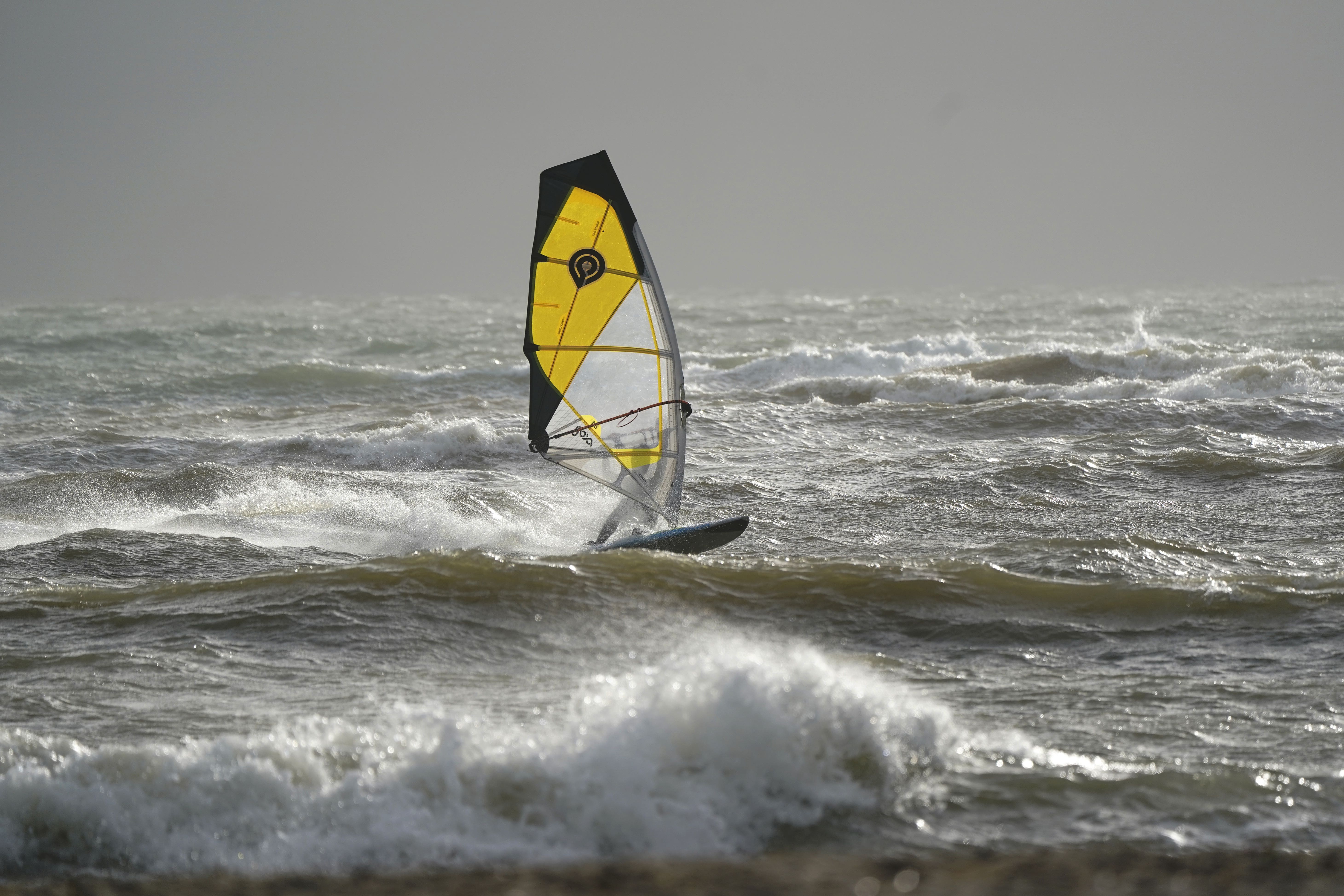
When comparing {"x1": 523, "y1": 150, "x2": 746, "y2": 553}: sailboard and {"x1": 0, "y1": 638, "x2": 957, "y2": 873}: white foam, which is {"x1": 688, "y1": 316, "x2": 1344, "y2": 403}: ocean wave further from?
{"x1": 0, "y1": 638, "x2": 957, "y2": 873}: white foam

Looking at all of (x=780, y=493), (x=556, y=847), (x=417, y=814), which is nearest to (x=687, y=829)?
(x=556, y=847)

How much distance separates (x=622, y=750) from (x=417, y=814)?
80cm

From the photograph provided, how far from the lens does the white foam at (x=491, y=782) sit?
14.0ft

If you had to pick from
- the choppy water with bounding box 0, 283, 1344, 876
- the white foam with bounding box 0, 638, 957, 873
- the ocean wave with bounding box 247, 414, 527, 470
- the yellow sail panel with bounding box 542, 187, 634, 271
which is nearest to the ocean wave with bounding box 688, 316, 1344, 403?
the choppy water with bounding box 0, 283, 1344, 876

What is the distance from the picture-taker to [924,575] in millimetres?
7734

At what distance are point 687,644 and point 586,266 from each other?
3009mm

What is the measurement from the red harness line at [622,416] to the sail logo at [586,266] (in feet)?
3.23

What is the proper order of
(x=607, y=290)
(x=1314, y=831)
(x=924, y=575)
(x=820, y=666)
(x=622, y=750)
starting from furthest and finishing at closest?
(x=607, y=290) → (x=924, y=575) → (x=820, y=666) → (x=622, y=750) → (x=1314, y=831)

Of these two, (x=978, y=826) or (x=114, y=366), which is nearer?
(x=978, y=826)

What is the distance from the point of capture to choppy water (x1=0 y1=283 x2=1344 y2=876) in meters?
4.44

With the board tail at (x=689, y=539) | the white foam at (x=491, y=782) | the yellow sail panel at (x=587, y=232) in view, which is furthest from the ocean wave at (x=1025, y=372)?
the white foam at (x=491, y=782)

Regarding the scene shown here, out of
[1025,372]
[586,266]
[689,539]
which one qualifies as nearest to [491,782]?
[689,539]

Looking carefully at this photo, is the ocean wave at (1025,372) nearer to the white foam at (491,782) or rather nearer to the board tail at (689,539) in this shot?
the board tail at (689,539)

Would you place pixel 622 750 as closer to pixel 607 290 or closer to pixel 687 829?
pixel 687 829
